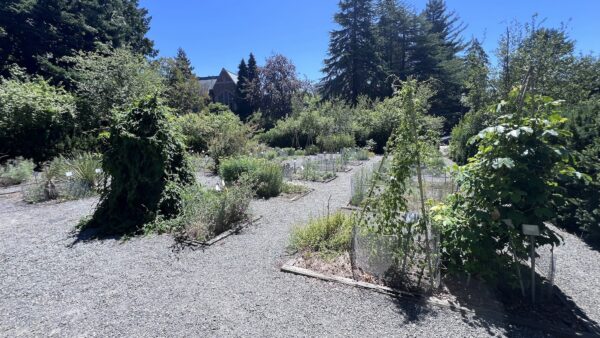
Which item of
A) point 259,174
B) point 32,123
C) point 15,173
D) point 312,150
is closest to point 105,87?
point 32,123

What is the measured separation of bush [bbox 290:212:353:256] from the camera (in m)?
3.90

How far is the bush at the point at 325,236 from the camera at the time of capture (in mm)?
3896

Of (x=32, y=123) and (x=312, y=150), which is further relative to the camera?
(x=312, y=150)

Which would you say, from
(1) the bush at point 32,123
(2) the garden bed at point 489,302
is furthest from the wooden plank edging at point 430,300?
(1) the bush at point 32,123

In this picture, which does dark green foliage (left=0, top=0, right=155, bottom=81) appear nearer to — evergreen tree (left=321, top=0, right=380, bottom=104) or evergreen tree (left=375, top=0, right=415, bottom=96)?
evergreen tree (left=321, top=0, right=380, bottom=104)

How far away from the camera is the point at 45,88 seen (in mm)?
11344

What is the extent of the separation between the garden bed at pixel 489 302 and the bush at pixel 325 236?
0.44 meters

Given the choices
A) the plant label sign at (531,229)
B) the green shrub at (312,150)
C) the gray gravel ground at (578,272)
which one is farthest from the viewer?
→ the green shrub at (312,150)

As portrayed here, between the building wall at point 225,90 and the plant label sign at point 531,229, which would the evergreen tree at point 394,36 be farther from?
the plant label sign at point 531,229

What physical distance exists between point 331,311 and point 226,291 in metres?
1.06

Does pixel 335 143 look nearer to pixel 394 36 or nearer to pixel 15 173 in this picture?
pixel 15 173

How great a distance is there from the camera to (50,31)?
1806 centimetres

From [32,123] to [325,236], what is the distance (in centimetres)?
1080

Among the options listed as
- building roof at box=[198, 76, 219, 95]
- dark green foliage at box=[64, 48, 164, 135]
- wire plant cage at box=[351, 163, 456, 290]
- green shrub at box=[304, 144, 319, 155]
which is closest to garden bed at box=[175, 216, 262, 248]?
wire plant cage at box=[351, 163, 456, 290]
